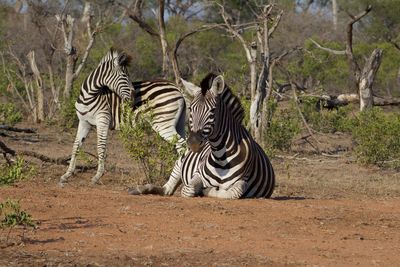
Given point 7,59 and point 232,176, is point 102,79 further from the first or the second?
point 7,59

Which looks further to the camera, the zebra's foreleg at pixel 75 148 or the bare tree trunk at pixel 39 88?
the bare tree trunk at pixel 39 88

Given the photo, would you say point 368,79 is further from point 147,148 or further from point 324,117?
point 147,148

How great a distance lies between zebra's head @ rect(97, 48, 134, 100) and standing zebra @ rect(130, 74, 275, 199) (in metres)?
2.61

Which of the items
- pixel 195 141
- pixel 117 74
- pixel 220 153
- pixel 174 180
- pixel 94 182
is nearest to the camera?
pixel 195 141

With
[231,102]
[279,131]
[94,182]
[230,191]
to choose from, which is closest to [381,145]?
[279,131]

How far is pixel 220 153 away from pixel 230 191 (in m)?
0.43

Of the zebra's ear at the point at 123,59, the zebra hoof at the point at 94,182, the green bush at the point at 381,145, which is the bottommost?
the zebra hoof at the point at 94,182

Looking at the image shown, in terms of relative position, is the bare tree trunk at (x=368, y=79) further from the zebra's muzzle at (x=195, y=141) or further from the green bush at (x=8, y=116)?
the zebra's muzzle at (x=195, y=141)

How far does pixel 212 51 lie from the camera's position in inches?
1303

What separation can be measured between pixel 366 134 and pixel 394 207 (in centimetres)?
555

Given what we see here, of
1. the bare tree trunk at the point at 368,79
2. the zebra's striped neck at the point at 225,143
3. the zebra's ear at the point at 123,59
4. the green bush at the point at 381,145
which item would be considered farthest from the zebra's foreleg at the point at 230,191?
the bare tree trunk at the point at 368,79

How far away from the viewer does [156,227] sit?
726 centimetres

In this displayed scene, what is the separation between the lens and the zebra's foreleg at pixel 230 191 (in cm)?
907

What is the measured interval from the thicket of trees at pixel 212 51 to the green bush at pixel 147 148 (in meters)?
3.54
